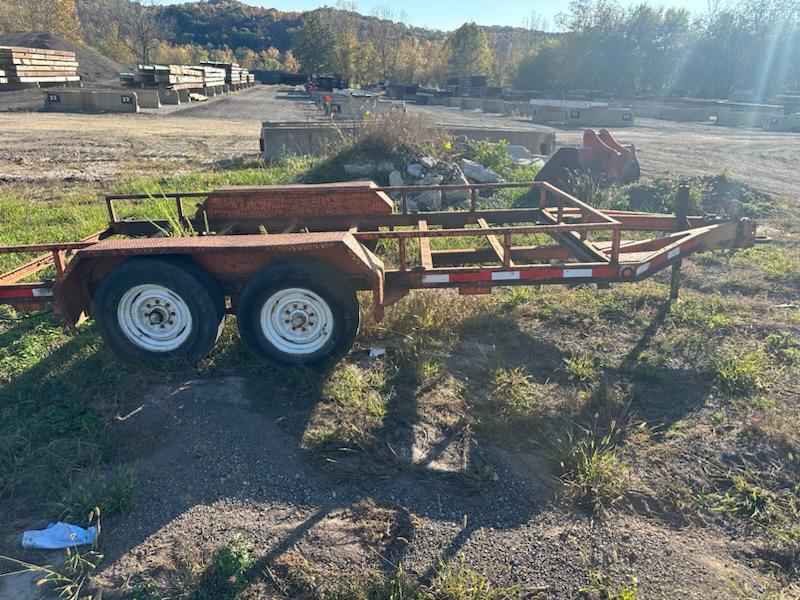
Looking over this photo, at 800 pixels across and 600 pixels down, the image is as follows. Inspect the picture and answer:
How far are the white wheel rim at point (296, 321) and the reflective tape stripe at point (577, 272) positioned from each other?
1.81 m

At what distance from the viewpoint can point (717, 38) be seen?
167ft

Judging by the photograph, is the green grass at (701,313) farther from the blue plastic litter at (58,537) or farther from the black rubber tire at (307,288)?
the blue plastic litter at (58,537)

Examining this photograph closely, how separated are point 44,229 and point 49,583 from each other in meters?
6.52

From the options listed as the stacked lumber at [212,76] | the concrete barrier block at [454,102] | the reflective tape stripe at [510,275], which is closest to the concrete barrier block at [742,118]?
the concrete barrier block at [454,102]

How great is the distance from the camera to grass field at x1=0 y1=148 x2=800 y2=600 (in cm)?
262

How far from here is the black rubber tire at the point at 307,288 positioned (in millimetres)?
3857

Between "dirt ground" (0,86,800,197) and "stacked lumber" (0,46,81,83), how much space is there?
7.33 meters

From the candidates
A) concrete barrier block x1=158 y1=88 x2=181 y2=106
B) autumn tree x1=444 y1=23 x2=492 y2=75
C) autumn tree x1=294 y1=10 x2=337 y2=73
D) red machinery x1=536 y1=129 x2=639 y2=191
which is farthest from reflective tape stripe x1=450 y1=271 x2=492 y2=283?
autumn tree x1=294 y1=10 x2=337 y2=73

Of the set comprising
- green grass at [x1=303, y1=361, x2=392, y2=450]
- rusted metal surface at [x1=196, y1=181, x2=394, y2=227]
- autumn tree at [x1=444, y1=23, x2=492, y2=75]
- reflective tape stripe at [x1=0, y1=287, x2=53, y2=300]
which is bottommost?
green grass at [x1=303, y1=361, x2=392, y2=450]

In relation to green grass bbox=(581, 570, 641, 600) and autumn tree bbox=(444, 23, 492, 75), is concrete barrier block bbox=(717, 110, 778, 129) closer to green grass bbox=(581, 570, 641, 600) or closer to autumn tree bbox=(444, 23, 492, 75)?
autumn tree bbox=(444, 23, 492, 75)

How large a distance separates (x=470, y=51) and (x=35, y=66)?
44367 millimetres

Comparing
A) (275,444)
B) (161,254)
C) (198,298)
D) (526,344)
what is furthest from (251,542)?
(526,344)

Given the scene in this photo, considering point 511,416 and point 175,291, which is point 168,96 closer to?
point 175,291

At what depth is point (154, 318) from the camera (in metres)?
4.06
